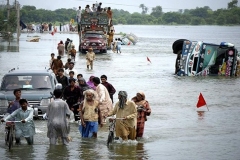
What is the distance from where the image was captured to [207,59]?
123 ft

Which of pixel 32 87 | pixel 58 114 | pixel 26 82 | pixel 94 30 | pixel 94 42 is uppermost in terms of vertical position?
pixel 58 114

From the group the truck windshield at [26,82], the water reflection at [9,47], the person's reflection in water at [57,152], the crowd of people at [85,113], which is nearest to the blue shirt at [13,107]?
the crowd of people at [85,113]

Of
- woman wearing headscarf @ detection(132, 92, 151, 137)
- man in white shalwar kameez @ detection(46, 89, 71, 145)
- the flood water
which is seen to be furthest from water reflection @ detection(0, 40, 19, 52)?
man in white shalwar kameez @ detection(46, 89, 71, 145)

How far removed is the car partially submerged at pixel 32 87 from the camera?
1912 cm

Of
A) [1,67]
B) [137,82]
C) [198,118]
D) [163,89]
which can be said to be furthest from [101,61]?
[198,118]

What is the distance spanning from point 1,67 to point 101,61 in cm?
950

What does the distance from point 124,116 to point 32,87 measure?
18.5ft

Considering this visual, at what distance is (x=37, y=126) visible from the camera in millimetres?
18297

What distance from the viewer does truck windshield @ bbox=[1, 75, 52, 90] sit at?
19859 millimetres

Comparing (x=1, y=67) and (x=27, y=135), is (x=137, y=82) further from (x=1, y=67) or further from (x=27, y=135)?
(x=27, y=135)

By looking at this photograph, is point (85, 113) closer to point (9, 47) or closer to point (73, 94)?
point (73, 94)

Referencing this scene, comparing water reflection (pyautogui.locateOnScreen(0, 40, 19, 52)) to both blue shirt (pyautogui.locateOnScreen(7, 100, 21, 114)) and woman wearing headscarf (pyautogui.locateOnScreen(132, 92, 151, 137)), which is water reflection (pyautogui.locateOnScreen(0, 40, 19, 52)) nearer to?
woman wearing headscarf (pyautogui.locateOnScreen(132, 92, 151, 137))

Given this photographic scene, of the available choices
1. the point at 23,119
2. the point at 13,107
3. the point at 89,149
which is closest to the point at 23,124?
the point at 23,119

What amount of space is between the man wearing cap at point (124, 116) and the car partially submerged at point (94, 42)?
131 feet
